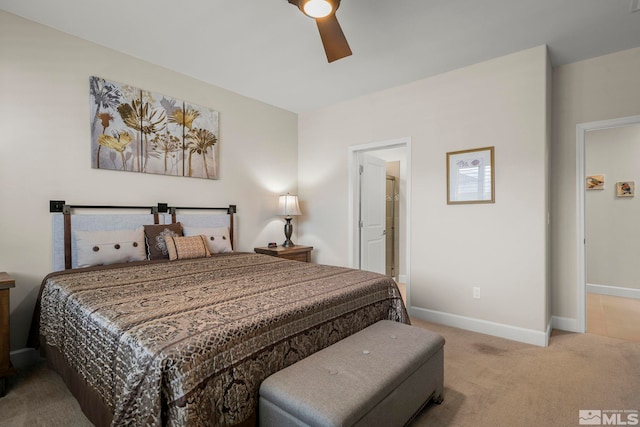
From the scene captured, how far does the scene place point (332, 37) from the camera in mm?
2062

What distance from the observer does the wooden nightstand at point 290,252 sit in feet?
12.6

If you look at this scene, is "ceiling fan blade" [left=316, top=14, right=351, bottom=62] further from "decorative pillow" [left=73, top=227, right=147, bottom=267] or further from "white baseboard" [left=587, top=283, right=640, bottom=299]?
"white baseboard" [left=587, top=283, right=640, bottom=299]

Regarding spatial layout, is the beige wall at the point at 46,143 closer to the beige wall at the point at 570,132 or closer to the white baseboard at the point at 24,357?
the white baseboard at the point at 24,357

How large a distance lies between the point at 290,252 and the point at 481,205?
219 centimetres

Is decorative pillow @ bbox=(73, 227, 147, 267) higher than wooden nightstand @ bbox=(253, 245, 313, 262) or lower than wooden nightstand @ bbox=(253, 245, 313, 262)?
higher

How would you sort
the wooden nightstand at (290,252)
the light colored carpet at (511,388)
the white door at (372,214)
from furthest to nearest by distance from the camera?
the white door at (372,214), the wooden nightstand at (290,252), the light colored carpet at (511,388)

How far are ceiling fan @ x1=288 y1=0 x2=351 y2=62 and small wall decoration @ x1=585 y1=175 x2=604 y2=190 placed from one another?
15.0 ft

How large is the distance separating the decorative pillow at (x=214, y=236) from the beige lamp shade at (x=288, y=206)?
974 mm

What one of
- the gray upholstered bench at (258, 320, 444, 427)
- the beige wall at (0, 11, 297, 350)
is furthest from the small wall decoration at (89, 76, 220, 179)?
the gray upholstered bench at (258, 320, 444, 427)

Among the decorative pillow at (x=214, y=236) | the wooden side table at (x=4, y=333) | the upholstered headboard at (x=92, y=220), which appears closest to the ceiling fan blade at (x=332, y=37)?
the decorative pillow at (x=214, y=236)

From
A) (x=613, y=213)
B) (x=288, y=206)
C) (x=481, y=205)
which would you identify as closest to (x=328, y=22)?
(x=481, y=205)

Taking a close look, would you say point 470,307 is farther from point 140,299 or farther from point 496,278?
point 140,299

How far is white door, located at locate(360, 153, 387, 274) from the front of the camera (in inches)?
171

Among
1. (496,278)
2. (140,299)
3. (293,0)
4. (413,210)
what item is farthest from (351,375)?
(413,210)
